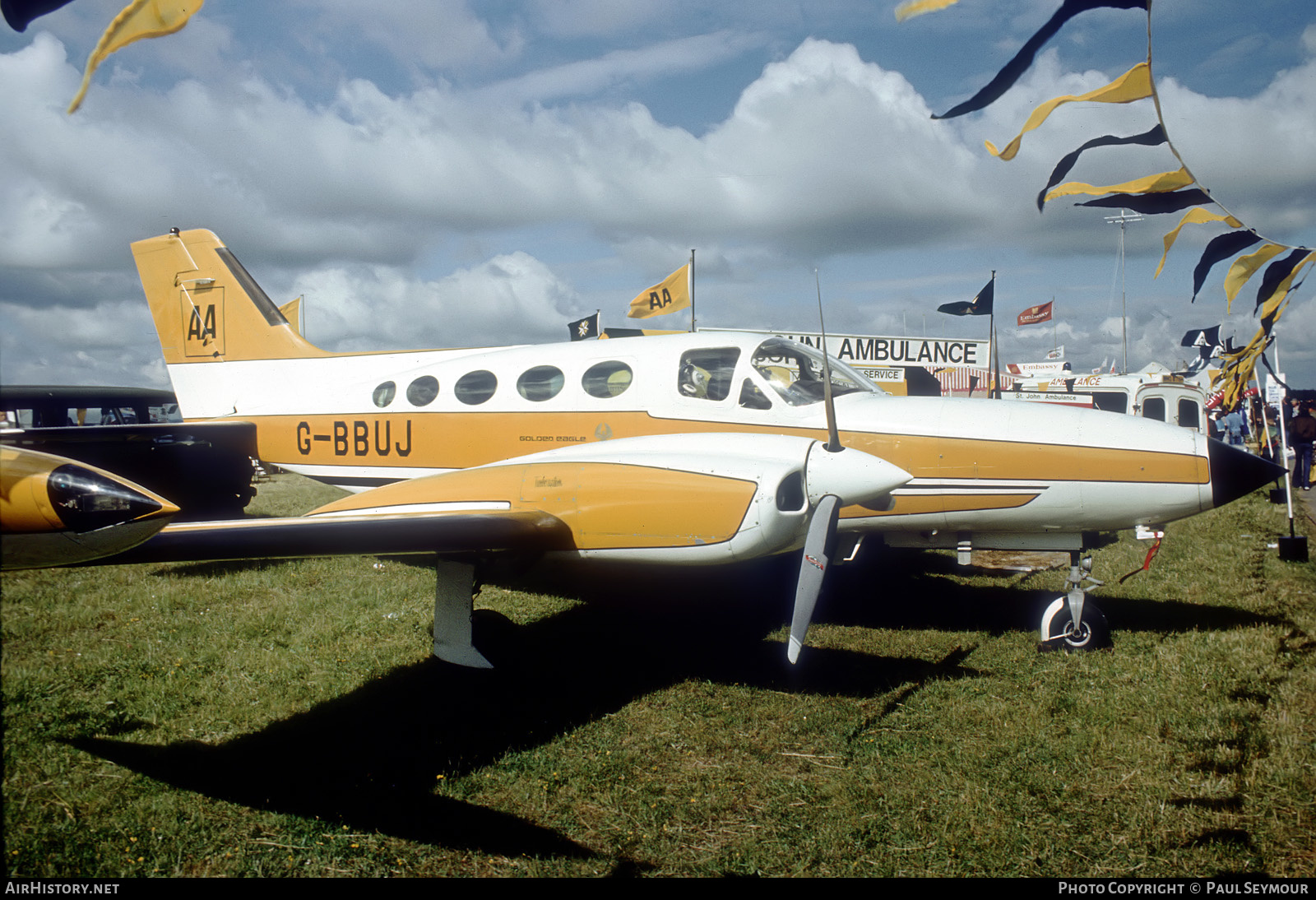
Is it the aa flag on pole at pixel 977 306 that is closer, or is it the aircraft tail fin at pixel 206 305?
the aircraft tail fin at pixel 206 305

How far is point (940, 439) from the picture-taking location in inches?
236

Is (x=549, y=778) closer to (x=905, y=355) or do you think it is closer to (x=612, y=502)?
(x=612, y=502)

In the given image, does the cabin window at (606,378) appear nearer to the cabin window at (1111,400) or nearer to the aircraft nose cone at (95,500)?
the aircraft nose cone at (95,500)

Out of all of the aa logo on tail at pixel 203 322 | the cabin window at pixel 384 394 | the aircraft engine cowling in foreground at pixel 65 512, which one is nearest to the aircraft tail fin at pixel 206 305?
the aa logo on tail at pixel 203 322

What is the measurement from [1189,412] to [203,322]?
68.8ft

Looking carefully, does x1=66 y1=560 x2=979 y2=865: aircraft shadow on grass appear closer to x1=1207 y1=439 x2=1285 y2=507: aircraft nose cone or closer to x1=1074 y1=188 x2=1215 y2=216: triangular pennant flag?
x1=1207 y1=439 x2=1285 y2=507: aircraft nose cone

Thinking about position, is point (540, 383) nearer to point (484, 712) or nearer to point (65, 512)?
point (484, 712)

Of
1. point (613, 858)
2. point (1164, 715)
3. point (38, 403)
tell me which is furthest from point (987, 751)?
point (38, 403)

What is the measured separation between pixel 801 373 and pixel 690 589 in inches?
125

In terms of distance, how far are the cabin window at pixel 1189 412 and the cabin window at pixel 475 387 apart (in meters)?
17.4

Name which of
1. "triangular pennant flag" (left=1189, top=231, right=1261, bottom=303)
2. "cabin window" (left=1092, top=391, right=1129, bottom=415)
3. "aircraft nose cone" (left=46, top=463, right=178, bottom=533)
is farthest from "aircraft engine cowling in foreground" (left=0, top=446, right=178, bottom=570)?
"cabin window" (left=1092, top=391, right=1129, bottom=415)

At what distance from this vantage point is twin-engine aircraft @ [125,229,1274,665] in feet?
15.5

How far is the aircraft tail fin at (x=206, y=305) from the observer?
9859 mm

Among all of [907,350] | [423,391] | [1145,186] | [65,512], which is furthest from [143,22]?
[907,350]
